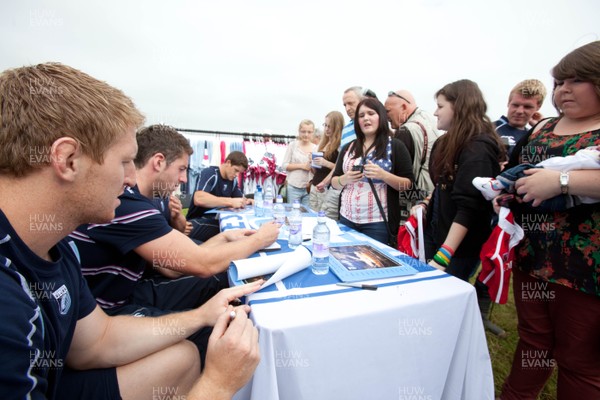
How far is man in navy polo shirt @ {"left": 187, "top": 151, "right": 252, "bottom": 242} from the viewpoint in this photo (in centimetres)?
283

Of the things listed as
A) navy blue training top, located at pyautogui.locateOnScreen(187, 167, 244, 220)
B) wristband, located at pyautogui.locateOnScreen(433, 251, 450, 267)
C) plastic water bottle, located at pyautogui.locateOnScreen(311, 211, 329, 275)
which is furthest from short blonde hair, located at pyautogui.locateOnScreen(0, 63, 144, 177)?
navy blue training top, located at pyautogui.locateOnScreen(187, 167, 244, 220)

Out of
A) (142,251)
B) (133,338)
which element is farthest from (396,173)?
(133,338)

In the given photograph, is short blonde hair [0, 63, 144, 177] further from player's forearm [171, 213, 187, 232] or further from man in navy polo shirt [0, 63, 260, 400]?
player's forearm [171, 213, 187, 232]

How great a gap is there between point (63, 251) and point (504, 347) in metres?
2.85

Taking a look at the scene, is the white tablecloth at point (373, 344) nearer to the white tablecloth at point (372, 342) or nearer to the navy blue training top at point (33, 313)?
→ the white tablecloth at point (372, 342)

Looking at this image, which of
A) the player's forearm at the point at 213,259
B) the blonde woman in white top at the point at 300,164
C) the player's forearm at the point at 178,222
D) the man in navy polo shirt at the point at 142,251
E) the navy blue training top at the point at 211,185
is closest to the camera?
the man in navy polo shirt at the point at 142,251

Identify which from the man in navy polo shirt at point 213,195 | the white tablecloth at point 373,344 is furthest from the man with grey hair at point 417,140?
the man in navy polo shirt at point 213,195

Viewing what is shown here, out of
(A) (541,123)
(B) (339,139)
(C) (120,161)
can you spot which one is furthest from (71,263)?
(B) (339,139)

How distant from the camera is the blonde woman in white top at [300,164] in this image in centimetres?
401

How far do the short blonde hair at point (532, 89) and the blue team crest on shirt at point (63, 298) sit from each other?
134 inches

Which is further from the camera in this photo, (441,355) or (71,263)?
(441,355)

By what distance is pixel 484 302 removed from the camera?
2.22m

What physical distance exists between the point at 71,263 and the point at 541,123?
2.18 m

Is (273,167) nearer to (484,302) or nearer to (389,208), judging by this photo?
(389,208)
